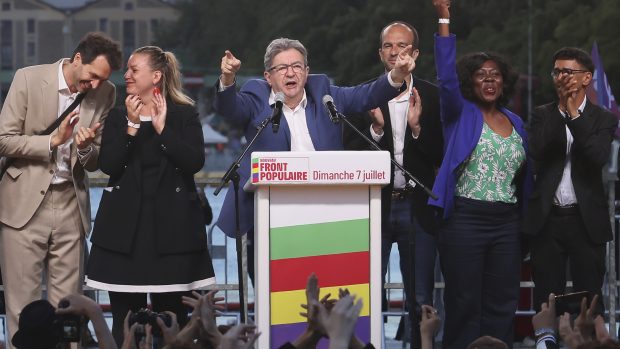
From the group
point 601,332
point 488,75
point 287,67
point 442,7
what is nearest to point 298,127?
point 287,67

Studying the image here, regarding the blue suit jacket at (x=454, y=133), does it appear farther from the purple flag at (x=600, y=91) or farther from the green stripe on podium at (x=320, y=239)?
the purple flag at (x=600, y=91)

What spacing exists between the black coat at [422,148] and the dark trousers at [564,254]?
0.57 m

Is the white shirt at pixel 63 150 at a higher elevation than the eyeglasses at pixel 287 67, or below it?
below

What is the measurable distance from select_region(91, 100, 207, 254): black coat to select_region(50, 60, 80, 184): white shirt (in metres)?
0.34

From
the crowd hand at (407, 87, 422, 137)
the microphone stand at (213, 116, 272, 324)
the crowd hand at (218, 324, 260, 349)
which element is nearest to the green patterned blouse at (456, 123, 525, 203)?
the crowd hand at (407, 87, 422, 137)

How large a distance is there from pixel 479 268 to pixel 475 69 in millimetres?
1007

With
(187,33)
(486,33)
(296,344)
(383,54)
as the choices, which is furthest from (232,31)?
(296,344)

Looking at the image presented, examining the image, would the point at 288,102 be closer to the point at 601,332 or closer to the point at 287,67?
the point at 287,67

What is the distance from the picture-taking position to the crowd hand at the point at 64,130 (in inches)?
257

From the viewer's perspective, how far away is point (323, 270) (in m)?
5.66

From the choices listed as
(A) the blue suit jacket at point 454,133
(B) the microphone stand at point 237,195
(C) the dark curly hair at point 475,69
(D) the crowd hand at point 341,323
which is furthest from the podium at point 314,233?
(D) the crowd hand at point 341,323

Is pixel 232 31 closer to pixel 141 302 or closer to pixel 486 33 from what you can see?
pixel 486 33

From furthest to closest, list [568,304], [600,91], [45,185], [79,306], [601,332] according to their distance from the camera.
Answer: [600,91] → [45,185] → [568,304] → [79,306] → [601,332]

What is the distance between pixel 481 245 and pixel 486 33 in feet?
114
